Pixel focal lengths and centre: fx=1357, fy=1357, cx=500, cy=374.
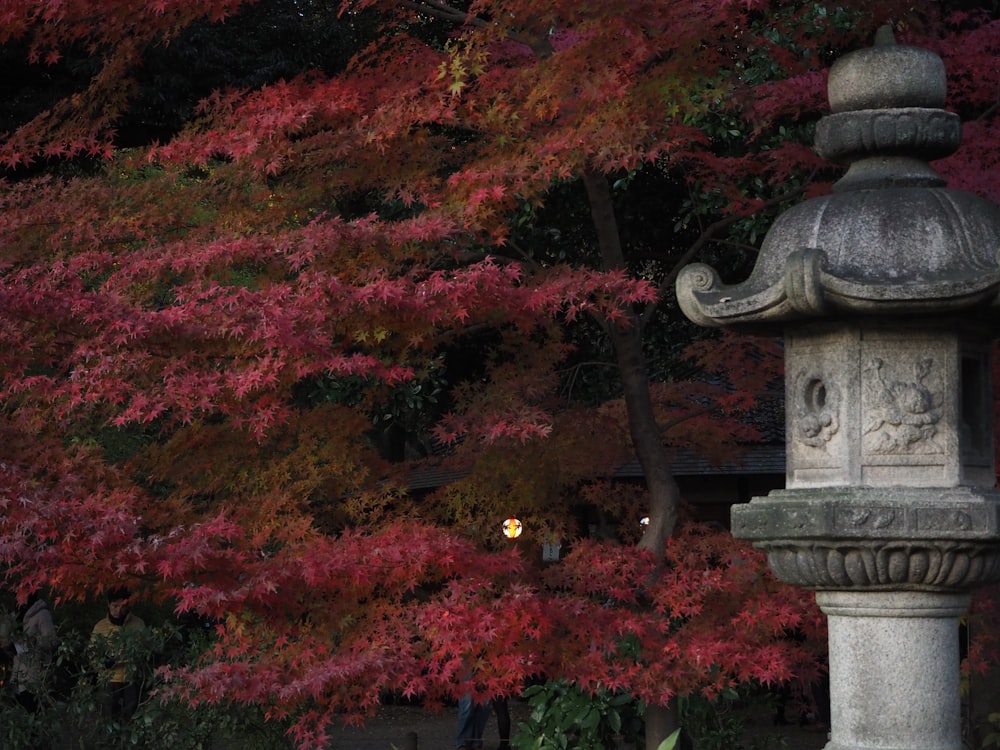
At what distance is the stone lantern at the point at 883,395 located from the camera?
5340 mm

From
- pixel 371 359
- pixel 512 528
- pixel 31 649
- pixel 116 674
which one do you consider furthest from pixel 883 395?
pixel 31 649

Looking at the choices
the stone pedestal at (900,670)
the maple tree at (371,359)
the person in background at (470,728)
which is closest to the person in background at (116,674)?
the maple tree at (371,359)

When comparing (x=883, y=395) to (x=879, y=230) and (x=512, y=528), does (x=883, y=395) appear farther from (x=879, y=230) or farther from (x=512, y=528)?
(x=512, y=528)

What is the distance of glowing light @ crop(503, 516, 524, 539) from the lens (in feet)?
26.7

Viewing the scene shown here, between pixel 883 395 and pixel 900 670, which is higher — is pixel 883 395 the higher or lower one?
the higher one

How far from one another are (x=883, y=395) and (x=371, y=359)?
7.32 ft

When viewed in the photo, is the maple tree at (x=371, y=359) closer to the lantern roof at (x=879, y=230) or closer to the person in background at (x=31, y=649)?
the lantern roof at (x=879, y=230)

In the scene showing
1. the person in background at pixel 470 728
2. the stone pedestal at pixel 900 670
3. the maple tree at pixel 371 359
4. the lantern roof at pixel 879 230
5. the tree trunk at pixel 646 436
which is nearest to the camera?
the lantern roof at pixel 879 230

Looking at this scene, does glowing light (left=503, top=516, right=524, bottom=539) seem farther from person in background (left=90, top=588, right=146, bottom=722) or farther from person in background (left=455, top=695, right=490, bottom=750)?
person in background (left=455, top=695, right=490, bottom=750)

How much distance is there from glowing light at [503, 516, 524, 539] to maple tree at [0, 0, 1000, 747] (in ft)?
0.41

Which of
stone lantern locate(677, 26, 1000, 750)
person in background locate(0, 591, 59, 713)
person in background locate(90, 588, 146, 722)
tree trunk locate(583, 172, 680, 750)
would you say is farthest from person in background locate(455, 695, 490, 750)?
stone lantern locate(677, 26, 1000, 750)

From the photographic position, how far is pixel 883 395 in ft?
18.1

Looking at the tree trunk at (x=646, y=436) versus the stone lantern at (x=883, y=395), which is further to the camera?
the tree trunk at (x=646, y=436)

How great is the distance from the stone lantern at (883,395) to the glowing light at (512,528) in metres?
2.55
